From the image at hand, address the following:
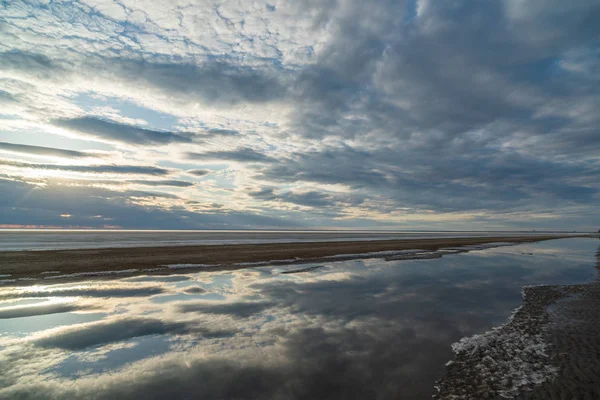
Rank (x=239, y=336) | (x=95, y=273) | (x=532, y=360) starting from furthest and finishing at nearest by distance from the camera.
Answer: (x=95, y=273), (x=239, y=336), (x=532, y=360)

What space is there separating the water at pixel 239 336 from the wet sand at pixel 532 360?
59 cm

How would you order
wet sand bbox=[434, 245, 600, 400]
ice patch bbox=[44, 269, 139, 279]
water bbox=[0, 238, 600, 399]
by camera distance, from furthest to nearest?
ice patch bbox=[44, 269, 139, 279] < water bbox=[0, 238, 600, 399] < wet sand bbox=[434, 245, 600, 400]

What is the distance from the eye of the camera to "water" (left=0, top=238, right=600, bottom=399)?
23.0 feet

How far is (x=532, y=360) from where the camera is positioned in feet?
26.7

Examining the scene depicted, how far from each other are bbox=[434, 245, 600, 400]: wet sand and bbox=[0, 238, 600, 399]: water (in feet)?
1.93

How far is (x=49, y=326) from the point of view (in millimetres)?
11359

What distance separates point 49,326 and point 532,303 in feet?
72.5

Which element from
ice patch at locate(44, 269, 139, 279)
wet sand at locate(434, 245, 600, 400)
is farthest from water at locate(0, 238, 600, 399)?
ice patch at locate(44, 269, 139, 279)

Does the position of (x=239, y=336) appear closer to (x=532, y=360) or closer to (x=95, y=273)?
(x=532, y=360)

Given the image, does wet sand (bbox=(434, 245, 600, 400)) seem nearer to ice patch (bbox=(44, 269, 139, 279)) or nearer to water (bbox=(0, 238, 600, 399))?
water (bbox=(0, 238, 600, 399))

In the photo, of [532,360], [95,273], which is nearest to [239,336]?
[532,360]

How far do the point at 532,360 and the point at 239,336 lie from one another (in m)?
9.19

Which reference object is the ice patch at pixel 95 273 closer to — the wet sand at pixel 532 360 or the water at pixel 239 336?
the water at pixel 239 336

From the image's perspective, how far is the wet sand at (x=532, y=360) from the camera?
6.57 metres
